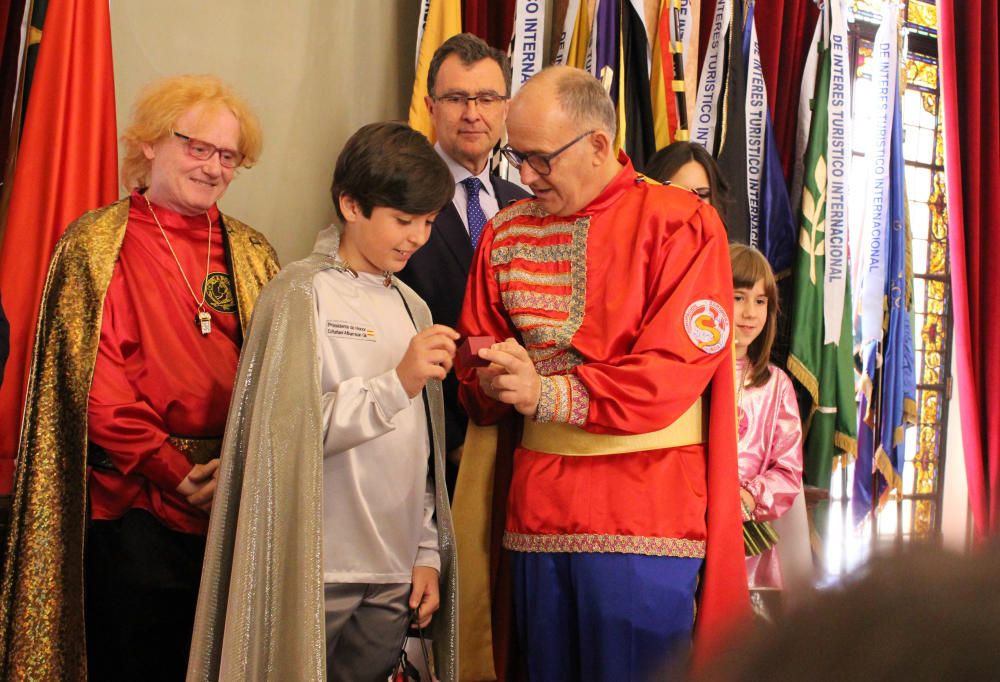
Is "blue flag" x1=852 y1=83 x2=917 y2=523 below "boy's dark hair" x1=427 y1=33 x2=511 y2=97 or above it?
below

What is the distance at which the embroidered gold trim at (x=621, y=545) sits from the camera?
6.61 feet

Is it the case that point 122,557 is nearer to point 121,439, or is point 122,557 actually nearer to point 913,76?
point 121,439

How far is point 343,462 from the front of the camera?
2.05 meters

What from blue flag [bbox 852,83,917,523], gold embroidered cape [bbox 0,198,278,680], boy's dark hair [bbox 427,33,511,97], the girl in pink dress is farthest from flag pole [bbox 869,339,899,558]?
gold embroidered cape [bbox 0,198,278,680]

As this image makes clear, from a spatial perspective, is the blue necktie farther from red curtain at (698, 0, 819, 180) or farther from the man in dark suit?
red curtain at (698, 0, 819, 180)

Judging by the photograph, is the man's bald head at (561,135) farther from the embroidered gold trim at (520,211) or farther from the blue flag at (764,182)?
the blue flag at (764,182)

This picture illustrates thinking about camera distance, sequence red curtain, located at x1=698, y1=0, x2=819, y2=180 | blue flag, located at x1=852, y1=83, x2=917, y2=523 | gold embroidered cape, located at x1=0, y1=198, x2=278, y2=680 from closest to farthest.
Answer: gold embroidered cape, located at x1=0, y1=198, x2=278, y2=680, red curtain, located at x1=698, y1=0, x2=819, y2=180, blue flag, located at x1=852, y1=83, x2=917, y2=523

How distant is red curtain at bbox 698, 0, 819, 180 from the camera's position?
4.49 meters

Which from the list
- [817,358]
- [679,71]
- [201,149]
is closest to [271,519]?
[201,149]

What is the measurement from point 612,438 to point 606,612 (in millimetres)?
340

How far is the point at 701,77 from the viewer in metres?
4.23

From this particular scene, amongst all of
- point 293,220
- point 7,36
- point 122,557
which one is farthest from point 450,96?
point 122,557

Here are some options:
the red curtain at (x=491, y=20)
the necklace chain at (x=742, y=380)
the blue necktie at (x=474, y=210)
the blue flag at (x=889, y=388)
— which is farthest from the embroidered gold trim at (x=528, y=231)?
the blue flag at (x=889, y=388)

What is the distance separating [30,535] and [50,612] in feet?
0.57
